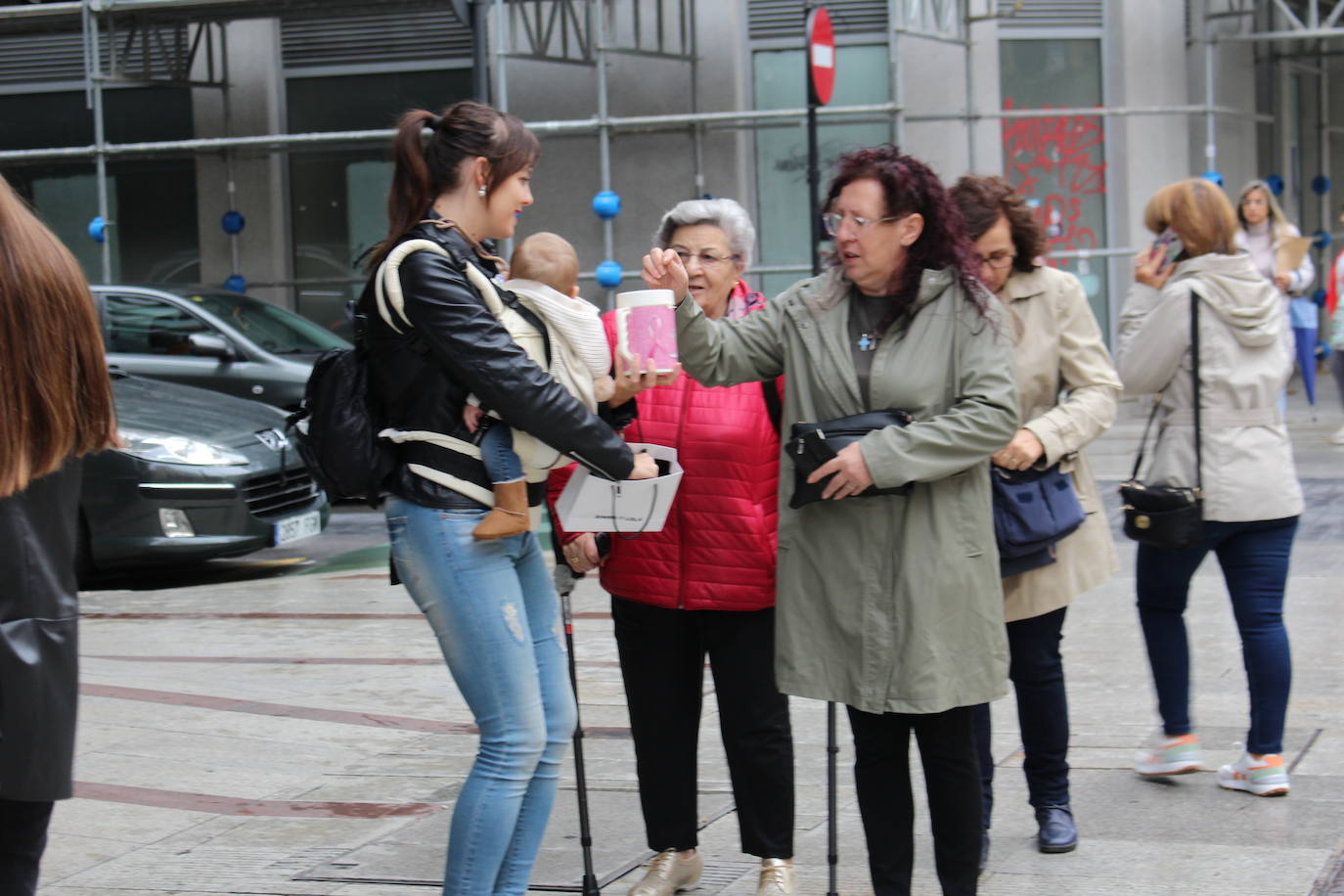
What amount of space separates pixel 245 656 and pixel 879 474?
14.9 feet

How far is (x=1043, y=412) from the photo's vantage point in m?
4.57

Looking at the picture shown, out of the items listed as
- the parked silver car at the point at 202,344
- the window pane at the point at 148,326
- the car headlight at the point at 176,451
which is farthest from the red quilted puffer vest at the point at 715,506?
the window pane at the point at 148,326

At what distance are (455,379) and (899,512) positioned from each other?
3.25 ft

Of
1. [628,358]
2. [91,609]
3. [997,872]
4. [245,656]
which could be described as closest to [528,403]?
[628,358]

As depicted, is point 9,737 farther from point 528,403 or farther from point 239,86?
point 239,86

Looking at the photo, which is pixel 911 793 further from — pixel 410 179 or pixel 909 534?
pixel 410 179

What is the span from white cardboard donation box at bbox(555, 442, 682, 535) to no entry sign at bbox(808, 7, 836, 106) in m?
8.82

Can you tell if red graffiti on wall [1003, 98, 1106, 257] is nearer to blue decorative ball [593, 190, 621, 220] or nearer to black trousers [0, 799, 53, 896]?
blue decorative ball [593, 190, 621, 220]

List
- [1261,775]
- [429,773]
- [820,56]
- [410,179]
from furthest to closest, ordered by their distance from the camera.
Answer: [820,56] < [429,773] < [1261,775] < [410,179]

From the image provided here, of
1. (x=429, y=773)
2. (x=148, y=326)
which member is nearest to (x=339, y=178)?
(x=148, y=326)

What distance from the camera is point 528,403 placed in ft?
11.2

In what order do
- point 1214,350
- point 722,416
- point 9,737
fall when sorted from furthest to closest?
point 1214,350 < point 722,416 < point 9,737

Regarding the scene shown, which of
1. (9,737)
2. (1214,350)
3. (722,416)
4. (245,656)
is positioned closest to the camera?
(9,737)

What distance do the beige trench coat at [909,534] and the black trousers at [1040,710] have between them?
81 centimetres
